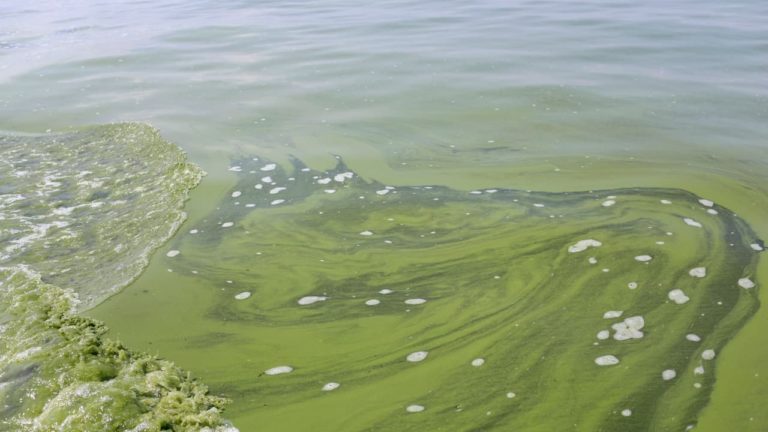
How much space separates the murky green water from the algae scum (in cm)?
Answer: 1

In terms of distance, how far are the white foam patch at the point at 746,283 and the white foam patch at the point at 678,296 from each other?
31 cm

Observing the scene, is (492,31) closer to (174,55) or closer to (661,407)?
(174,55)

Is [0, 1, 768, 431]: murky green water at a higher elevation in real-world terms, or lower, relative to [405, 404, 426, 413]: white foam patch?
higher

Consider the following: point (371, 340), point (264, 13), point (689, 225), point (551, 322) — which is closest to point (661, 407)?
point (551, 322)

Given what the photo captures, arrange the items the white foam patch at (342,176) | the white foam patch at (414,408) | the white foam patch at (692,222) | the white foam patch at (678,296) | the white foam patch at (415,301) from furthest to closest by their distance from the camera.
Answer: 1. the white foam patch at (342,176)
2. the white foam patch at (692,222)
3. the white foam patch at (415,301)
4. the white foam patch at (678,296)
5. the white foam patch at (414,408)

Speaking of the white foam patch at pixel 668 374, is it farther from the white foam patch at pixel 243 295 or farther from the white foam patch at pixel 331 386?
the white foam patch at pixel 243 295

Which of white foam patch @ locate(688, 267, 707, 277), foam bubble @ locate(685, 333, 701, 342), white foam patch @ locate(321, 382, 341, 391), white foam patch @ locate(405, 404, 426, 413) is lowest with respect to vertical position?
white foam patch @ locate(321, 382, 341, 391)

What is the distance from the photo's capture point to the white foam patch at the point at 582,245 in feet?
10.8

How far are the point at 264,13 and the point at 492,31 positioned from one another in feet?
17.0

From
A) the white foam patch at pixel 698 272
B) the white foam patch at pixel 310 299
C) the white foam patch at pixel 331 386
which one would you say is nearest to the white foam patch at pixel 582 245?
the white foam patch at pixel 698 272

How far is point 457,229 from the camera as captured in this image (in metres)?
3.61

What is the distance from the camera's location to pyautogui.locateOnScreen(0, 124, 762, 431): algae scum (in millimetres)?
2271

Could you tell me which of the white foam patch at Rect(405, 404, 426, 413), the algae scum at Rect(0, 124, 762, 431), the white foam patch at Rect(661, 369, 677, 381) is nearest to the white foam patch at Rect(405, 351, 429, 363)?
the algae scum at Rect(0, 124, 762, 431)

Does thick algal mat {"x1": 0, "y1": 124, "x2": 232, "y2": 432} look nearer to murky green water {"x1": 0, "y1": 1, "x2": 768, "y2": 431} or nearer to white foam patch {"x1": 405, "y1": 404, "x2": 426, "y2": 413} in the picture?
murky green water {"x1": 0, "y1": 1, "x2": 768, "y2": 431}
